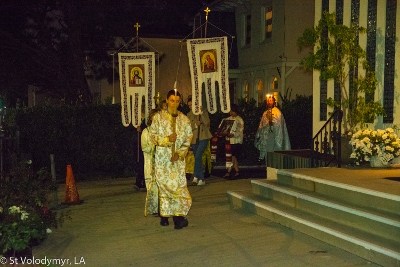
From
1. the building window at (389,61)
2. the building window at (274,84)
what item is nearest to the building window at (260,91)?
the building window at (274,84)

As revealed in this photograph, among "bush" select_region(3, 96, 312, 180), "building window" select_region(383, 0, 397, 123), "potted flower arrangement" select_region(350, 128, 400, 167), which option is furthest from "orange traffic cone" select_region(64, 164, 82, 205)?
"building window" select_region(383, 0, 397, 123)

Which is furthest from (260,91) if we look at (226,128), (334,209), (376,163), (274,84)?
(334,209)

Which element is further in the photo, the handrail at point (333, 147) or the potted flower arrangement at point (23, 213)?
the handrail at point (333, 147)

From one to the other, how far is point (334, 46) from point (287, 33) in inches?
395

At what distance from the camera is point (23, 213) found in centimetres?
704

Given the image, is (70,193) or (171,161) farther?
(70,193)

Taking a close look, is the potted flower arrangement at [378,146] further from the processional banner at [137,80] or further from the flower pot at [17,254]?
the flower pot at [17,254]

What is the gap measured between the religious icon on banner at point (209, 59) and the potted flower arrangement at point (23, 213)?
4720 millimetres

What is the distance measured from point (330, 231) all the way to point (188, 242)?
1.85m

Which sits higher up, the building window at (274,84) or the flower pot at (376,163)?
the building window at (274,84)

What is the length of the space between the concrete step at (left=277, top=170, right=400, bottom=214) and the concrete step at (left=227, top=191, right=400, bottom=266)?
40 cm

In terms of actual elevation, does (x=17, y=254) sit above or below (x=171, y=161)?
below

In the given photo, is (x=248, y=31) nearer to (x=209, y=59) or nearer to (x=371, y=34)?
(x=209, y=59)

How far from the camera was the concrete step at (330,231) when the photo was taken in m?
6.26
